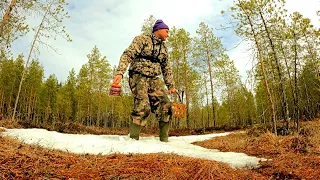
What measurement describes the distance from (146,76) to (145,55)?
0.45 meters

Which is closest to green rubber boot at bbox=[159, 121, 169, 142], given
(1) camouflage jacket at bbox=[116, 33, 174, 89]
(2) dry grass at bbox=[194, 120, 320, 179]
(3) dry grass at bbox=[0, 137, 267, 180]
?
(1) camouflage jacket at bbox=[116, 33, 174, 89]

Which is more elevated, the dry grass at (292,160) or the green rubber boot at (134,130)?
the green rubber boot at (134,130)

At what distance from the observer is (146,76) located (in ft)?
17.0

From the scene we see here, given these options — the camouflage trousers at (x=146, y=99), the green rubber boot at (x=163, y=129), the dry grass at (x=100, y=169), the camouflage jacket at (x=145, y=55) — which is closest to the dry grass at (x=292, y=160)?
the dry grass at (x=100, y=169)

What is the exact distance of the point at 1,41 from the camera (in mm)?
9305

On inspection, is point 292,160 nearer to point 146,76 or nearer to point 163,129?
point 163,129

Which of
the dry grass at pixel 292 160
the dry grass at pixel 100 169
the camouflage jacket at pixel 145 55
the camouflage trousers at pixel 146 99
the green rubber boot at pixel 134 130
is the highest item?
the camouflage jacket at pixel 145 55

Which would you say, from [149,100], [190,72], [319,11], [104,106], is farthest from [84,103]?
[149,100]

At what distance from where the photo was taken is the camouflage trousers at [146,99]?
16.0ft

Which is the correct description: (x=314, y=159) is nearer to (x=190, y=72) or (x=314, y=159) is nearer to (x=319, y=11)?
(x=319, y=11)

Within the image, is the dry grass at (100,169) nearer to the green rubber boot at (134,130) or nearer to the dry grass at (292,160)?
the dry grass at (292,160)

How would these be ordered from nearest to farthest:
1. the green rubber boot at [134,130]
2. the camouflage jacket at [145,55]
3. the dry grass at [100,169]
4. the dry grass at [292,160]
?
the dry grass at [100,169] < the dry grass at [292,160] < the green rubber boot at [134,130] < the camouflage jacket at [145,55]

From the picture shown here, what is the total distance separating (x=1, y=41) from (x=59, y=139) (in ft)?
23.1

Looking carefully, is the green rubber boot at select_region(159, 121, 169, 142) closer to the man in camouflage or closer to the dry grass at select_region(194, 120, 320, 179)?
the man in camouflage
